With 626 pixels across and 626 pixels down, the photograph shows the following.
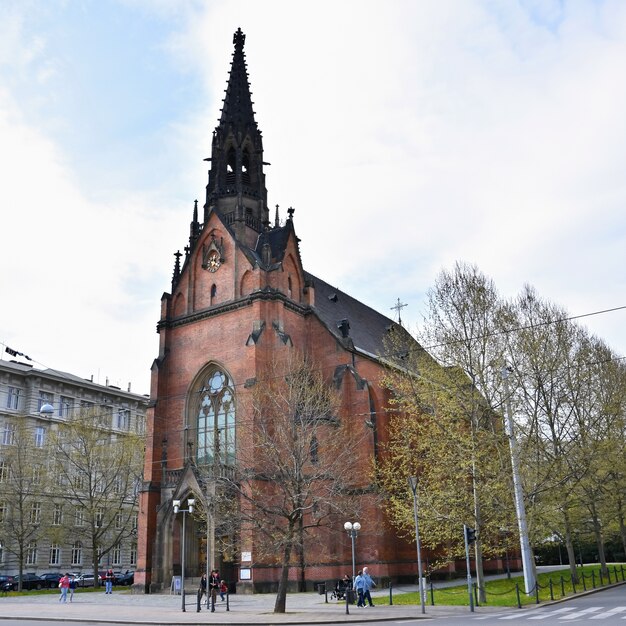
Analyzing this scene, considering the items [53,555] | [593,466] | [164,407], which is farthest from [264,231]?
[53,555]

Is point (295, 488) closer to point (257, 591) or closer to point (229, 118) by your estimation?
point (257, 591)

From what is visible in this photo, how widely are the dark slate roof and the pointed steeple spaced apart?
571 cm

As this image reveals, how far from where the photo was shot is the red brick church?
36.1 m

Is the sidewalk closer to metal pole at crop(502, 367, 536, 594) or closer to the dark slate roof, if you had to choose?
metal pole at crop(502, 367, 536, 594)

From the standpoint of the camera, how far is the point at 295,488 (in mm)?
26609

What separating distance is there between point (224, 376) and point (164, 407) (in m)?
4.63

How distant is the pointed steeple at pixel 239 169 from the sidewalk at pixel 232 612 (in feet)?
72.8

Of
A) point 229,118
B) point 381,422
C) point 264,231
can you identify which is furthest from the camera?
point 229,118

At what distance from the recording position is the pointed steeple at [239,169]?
44.1m

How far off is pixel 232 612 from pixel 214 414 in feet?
51.2

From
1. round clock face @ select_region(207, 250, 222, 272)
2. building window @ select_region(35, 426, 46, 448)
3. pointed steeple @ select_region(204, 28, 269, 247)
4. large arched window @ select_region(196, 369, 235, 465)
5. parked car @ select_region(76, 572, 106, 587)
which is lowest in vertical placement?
parked car @ select_region(76, 572, 106, 587)

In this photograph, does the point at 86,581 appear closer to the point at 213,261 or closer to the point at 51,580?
the point at 51,580

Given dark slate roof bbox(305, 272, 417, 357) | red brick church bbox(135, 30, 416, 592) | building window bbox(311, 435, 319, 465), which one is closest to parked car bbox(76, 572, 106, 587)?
red brick church bbox(135, 30, 416, 592)

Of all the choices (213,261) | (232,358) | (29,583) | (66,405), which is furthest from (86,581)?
(213,261)
